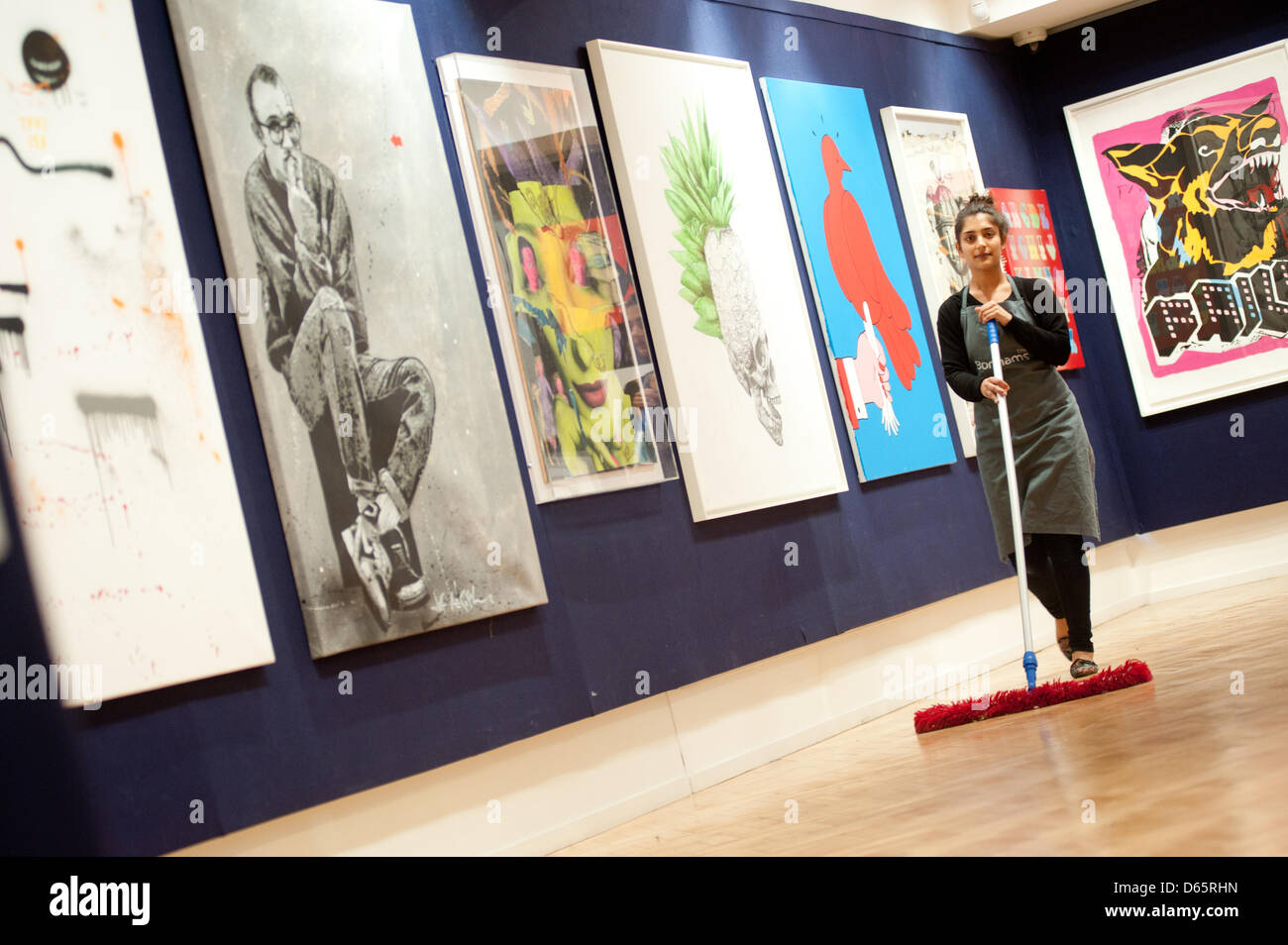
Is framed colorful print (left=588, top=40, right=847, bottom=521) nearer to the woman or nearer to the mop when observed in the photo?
the woman

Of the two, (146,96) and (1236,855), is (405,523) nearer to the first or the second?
(146,96)

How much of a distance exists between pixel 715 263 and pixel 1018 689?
2.02m

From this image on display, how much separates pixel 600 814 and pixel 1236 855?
2.64 metres

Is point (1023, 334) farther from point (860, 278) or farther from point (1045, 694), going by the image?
point (860, 278)

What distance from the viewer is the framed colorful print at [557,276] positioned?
4.52 metres

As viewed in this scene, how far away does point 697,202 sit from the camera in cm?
553

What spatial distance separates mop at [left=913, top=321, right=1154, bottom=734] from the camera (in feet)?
14.8

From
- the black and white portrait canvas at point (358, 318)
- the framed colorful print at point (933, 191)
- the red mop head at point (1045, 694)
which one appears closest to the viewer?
the black and white portrait canvas at point (358, 318)

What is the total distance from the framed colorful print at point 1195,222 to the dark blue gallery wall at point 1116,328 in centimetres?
11

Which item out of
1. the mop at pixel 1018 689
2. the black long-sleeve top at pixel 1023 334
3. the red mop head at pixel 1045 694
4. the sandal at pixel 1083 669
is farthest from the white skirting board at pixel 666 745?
the black long-sleeve top at pixel 1023 334

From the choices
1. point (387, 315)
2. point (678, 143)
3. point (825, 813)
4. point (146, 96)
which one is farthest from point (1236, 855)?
point (678, 143)

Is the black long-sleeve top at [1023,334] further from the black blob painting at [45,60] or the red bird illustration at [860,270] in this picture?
the black blob painting at [45,60]

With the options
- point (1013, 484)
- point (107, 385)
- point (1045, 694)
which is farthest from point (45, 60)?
point (1045, 694)

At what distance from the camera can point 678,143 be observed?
549cm
